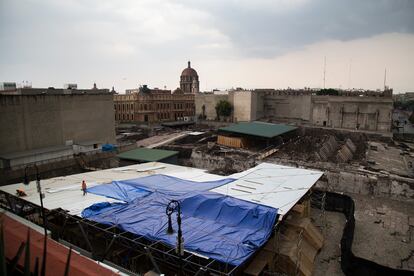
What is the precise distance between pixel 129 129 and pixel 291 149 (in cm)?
3523

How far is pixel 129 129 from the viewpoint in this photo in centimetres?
5928

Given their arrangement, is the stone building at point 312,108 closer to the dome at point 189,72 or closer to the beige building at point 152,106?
the beige building at point 152,106

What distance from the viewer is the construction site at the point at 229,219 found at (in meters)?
10.9

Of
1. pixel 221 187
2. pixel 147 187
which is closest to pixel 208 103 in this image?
pixel 147 187

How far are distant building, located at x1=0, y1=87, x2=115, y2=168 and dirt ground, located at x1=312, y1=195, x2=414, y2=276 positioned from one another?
75.3ft

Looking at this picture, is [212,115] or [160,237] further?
[212,115]

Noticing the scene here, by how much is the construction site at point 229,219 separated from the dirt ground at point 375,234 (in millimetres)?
63

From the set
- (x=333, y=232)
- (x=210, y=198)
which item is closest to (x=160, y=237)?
(x=210, y=198)

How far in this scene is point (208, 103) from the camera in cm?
6756

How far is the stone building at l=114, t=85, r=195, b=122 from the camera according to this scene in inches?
2589

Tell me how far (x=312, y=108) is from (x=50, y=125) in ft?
153

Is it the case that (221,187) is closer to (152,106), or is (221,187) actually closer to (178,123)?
(178,123)

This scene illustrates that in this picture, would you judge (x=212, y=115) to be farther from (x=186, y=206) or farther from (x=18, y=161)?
(x=186, y=206)

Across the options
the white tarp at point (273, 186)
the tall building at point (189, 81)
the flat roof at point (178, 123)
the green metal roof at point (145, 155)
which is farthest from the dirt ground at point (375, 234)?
the tall building at point (189, 81)
